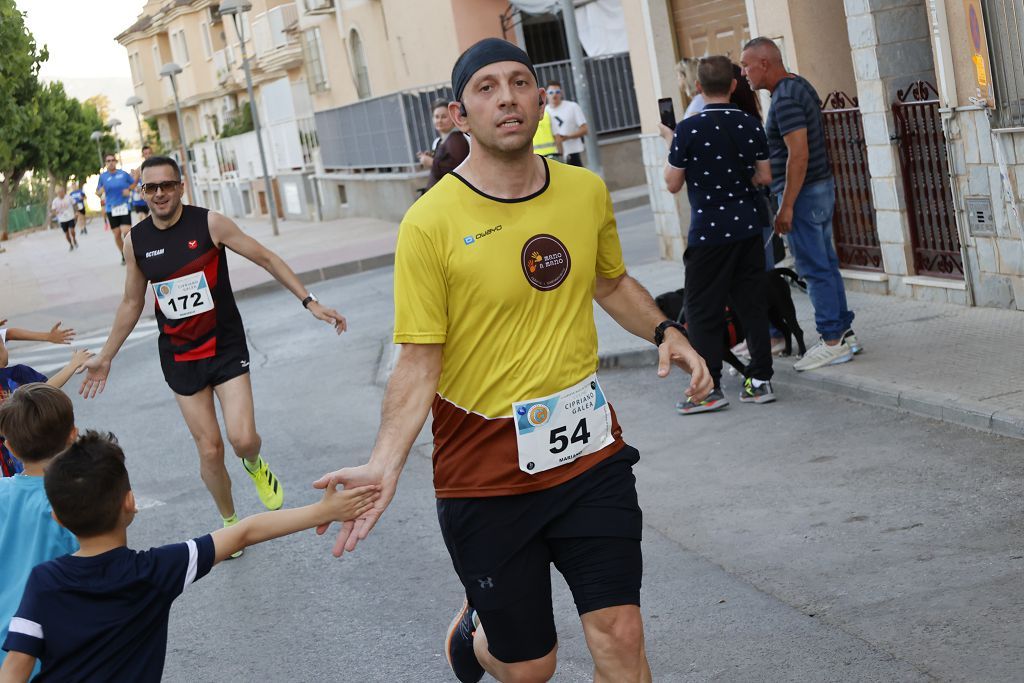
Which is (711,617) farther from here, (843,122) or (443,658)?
(843,122)

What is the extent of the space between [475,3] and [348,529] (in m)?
27.0

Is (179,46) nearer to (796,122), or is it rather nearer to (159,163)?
(796,122)

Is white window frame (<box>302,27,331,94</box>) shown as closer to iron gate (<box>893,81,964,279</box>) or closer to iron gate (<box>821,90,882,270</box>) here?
iron gate (<box>821,90,882,270</box>)

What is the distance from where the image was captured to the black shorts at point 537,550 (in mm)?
3893

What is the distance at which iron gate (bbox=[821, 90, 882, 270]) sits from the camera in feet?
38.2

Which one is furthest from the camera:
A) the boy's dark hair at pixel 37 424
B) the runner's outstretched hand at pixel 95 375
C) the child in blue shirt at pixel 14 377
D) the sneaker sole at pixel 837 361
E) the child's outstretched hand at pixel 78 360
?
the sneaker sole at pixel 837 361

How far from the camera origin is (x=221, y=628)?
6.21 metres

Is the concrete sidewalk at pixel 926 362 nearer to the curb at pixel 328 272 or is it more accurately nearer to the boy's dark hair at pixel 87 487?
the boy's dark hair at pixel 87 487

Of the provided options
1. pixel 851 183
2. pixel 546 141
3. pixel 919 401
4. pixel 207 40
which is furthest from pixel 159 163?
pixel 207 40

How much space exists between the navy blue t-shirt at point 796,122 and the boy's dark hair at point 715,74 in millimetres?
738

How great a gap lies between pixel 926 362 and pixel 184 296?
14.7ft

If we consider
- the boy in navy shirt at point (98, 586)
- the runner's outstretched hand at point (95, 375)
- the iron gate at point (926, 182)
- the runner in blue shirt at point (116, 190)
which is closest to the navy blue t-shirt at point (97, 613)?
the boy in navy shirt at point (98, 586)

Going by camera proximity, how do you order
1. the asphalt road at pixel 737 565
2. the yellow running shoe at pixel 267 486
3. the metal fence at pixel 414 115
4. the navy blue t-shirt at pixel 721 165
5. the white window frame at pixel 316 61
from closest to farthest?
the asphalt road at pixel 737 565, the yellow running shoe at pixel 267 486, the navy blue t-shirt at pixel 721 165, the metal fence at pixel 414 115, the white window frame at pixel 316 61

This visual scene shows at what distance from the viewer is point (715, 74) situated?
8.27 m
